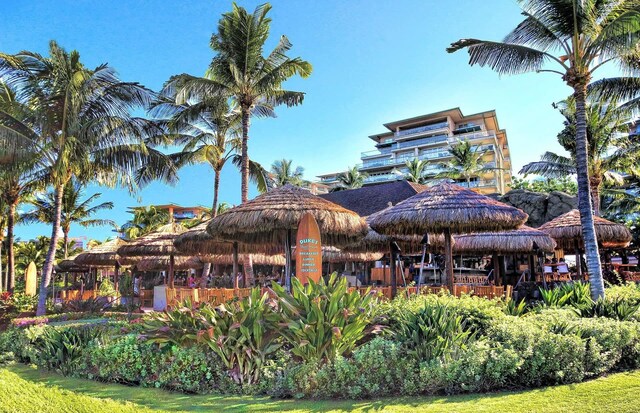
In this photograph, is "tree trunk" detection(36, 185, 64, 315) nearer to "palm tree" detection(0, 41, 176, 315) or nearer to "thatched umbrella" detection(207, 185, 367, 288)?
"palm tree" detection(0, 41, 176, 315)

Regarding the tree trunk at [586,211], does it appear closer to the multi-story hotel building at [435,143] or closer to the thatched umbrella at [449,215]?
the thatched umbrella at [449,215]

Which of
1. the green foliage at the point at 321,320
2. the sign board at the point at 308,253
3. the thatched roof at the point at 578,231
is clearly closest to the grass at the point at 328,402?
the green foliage at the point at 321,320

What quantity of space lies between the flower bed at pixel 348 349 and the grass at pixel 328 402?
0.21m

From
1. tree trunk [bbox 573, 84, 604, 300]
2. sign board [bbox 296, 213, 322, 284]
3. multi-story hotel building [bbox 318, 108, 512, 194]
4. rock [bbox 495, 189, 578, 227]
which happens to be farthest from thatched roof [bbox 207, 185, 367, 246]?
multi-story hotel building [bbox 318, 108, 512, 194]

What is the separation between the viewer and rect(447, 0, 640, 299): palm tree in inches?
455

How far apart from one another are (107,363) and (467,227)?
26.7ft

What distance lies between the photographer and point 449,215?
10.6 meters

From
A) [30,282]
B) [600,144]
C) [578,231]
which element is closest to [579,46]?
[578,231]

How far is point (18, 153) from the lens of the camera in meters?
15.0

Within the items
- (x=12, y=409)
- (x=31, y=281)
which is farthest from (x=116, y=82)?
(x=12, y=409)

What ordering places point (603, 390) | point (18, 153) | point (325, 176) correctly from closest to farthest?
1. point (603, 390)
2. point (18, 153)
3. point (325, 176)

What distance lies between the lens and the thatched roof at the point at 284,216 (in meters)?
9.77

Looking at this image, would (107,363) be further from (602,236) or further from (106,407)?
(602,236)

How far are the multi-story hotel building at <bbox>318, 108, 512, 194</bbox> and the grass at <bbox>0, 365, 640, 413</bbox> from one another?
181 ft
